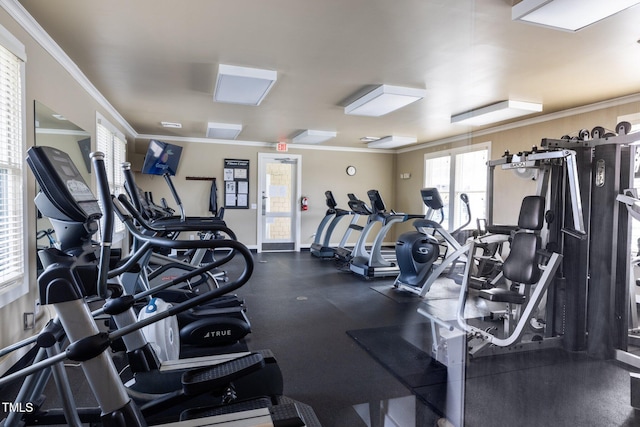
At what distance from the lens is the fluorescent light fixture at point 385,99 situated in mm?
3801

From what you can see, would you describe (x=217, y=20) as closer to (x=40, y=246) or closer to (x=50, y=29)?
(x=50, y=29)

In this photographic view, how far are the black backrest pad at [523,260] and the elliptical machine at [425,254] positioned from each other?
138 centimetres

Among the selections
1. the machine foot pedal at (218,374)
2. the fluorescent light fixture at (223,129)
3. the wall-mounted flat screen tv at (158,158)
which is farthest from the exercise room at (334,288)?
the fluorescent light fixture at (223,129)

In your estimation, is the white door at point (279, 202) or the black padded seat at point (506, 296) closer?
the black padded seat at point (506, 296)

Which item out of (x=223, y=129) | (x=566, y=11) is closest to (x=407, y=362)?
(x=566, y=11)

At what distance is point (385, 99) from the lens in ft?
12.9

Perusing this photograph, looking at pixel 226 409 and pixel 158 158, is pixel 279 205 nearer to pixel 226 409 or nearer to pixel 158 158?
pixel 158 158

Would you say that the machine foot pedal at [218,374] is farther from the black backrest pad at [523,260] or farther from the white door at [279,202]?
the white door at [279,202]

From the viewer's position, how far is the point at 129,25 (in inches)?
99.3

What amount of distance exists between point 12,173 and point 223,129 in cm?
395

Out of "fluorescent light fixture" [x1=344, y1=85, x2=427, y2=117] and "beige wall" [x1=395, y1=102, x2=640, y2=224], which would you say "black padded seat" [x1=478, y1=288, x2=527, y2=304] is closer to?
"beige wall" [x1=395, y1=102, x2=640, y2=224]

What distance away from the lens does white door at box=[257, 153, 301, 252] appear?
25.7 feet

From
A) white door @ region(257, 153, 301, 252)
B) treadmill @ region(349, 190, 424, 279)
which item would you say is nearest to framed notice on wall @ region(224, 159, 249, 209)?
white door @ region(257, 153, 301, 252)

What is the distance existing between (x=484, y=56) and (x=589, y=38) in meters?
0.70
